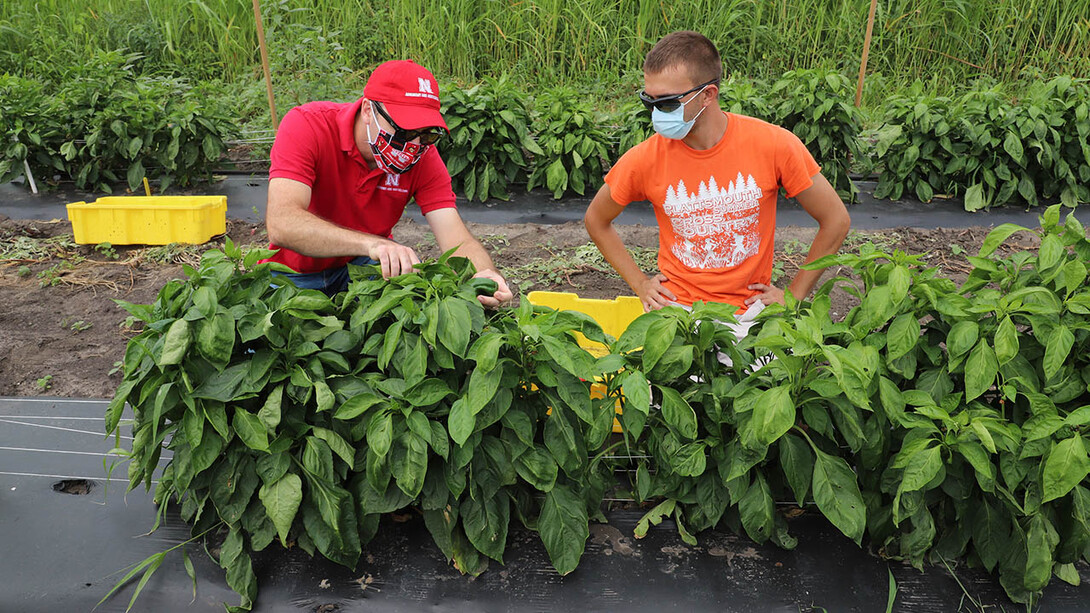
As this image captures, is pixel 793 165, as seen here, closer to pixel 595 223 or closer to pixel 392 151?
pixel 595 223

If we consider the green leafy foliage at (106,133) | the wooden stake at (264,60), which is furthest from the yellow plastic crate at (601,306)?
the wooden stake at (264,60)

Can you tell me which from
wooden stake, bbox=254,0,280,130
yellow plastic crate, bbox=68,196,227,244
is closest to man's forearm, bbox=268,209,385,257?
yellow plastic crate, bbox=68,196,227,244

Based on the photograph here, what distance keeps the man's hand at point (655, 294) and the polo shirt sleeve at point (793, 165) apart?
0.55 meters

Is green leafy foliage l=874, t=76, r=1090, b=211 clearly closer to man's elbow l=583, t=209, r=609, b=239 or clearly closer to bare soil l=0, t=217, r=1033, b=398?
bare soil l=0, t=217, r=1033, b=398

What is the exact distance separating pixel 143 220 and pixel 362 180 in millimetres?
2724

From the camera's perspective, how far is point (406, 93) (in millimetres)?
2467

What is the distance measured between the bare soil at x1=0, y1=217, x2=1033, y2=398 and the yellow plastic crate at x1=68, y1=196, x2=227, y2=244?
0.08 m

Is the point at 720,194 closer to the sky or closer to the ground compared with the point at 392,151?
closer to the ground

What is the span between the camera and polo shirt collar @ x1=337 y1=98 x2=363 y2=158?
8.93 feet

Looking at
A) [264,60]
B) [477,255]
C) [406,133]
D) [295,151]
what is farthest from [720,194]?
[264,60]

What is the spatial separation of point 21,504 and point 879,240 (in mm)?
4749

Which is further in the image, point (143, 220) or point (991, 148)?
point (991, 148)

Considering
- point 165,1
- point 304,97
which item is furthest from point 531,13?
point 165,1

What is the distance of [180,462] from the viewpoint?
192cm
